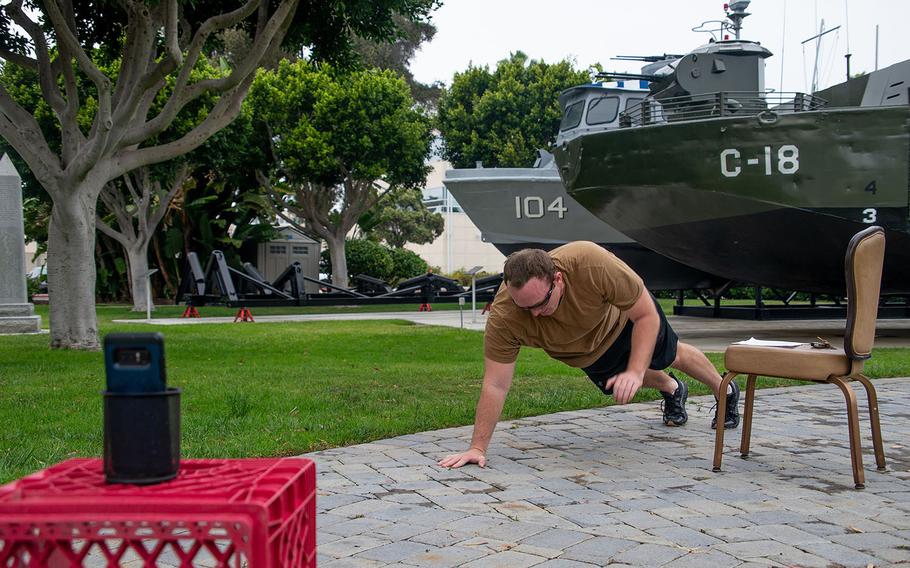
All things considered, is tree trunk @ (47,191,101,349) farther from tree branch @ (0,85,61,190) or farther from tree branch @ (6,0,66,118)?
tree branch @ (6,0,66,118)

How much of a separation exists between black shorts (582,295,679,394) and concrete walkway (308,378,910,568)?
51cm

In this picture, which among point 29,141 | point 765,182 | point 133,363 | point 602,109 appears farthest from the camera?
point 602,109

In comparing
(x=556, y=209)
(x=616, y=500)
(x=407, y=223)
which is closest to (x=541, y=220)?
(x=556, y=209)

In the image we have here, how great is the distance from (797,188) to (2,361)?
10.5m

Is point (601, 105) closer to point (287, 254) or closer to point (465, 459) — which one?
point (465, 459)

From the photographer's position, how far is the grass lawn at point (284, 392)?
18.9 feet

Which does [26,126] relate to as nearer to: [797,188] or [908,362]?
[797,188]

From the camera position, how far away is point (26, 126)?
11844mm

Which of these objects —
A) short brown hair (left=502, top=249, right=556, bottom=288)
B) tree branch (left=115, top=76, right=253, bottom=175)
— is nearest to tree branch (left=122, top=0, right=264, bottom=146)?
tree branch (left=115, top=76, right=253, bottom=175)

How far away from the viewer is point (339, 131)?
31031 mm

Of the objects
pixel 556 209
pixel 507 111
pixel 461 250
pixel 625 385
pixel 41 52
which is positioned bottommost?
pixel 625 385

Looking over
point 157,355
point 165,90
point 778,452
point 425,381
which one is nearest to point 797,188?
point 425,381

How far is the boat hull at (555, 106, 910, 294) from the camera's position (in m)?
12.1

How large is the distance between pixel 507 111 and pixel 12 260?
25597 millimetres
